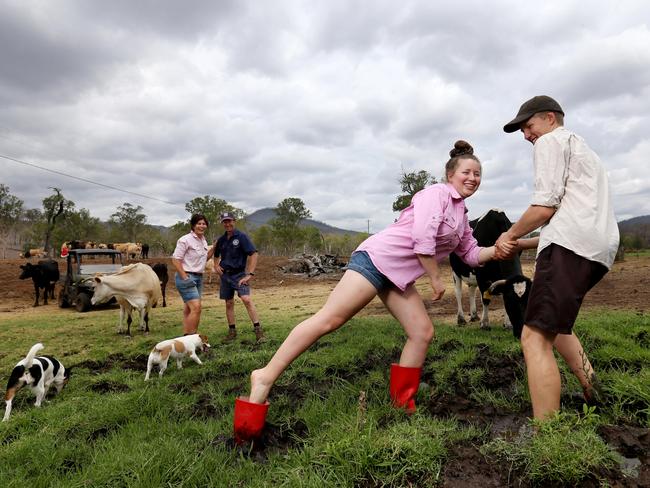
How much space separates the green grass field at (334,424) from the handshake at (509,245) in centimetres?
99

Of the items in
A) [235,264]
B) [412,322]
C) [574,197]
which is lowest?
[412,322]

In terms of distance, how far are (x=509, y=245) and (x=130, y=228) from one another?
230 ft

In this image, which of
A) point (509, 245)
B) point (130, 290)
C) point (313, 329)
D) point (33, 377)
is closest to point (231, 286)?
point (130, 290)

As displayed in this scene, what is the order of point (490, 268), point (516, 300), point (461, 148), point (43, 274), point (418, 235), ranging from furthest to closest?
point (43, 274)
point (490, 268)
point (516, 300)
point (461, 148)
point (418, 235)

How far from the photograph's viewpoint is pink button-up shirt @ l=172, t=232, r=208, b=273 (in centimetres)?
659

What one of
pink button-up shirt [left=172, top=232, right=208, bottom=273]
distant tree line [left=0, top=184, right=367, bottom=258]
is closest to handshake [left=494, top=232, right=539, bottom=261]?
pink button-up shirt [left=172, top=232, right=208, bottom=273]

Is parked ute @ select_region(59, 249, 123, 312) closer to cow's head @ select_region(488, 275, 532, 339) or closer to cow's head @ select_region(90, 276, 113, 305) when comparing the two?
cow's head @ select_region(90, 276, 113, 305)

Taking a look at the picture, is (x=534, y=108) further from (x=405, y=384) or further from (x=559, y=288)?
(x=405, y=384)

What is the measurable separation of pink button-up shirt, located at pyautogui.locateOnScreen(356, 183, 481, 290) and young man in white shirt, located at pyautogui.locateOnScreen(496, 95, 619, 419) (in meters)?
0.49

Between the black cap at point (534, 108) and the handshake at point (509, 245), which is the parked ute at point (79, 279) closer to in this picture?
the handshake at point (509, 245)

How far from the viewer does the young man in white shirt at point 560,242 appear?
2.26 m

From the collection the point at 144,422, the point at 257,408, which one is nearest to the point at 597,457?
the point at 257,408

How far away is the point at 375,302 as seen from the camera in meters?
12.3

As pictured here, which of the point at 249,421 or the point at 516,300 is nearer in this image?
the point at 249,421
